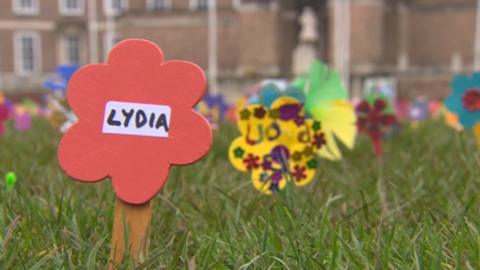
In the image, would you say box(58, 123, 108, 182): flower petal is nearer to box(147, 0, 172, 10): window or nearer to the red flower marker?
the red flower marker

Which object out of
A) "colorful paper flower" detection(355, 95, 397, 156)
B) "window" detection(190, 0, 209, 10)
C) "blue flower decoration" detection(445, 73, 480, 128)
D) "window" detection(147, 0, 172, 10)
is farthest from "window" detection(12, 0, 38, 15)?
"blue flower decoration" detection(445, 73, 480, 128)

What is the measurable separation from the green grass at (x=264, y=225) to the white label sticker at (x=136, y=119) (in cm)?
23

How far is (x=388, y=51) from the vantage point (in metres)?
18.2

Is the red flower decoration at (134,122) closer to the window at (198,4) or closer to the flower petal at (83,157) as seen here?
the flower petal at (83,157)

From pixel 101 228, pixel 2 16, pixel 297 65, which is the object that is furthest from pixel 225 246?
pixel 2 16

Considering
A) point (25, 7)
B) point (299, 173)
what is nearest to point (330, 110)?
point (299, 173)

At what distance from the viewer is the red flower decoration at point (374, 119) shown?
2760 millimetres

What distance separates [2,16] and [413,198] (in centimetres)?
2519

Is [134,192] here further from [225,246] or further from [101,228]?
[101,228]

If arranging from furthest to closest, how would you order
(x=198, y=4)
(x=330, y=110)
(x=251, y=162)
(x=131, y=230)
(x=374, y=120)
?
(x=198, y=4)
(x=374, y=120)
(x=330, y=110)
(x=251, y=162)
(x=131, y=230)

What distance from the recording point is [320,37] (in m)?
18.8

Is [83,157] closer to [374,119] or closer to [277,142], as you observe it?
[277,142]

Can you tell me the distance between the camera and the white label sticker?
45.1 inches

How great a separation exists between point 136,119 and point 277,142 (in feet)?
2.70
